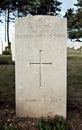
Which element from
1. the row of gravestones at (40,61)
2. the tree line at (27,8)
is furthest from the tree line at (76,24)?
the row of gravestones at (40,61)

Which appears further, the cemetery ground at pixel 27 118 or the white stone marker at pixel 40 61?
the white stone marker at pixel 40 61

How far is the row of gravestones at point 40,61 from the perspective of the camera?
5887 millimetres

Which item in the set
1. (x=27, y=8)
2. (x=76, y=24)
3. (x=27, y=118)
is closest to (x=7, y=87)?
(x=27, y=118)

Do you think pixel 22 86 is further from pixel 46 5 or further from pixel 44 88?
pixel 46 5

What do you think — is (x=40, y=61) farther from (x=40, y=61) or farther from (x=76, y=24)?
(x=76, y=24)

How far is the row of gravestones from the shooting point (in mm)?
5887

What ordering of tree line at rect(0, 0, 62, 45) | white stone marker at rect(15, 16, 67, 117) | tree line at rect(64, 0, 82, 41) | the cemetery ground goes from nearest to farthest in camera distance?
1. the cemetery ground
2. white stone marker at rect(15, 16, 67, 117)
3. tree line at rect(0, 0, 62, 45)
4. tree line at rect(64, 0, 82, 41)

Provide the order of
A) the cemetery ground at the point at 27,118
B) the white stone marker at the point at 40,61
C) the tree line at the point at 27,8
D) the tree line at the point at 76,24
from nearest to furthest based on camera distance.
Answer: the cemetery ground at the point at 27,118 < the white stone marker at the point at 40,61 < the tree line at the point at 27,8 < the tree line at the point at 76,24

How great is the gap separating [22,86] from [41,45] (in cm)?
75

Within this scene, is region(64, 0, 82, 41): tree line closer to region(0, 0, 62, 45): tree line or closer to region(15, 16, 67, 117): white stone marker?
region(0, 0, 62, 45): tree line

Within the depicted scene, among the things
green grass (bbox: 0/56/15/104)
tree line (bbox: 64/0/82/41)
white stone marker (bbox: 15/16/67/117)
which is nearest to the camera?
white stone marker (bbox: 15/16/67/117)

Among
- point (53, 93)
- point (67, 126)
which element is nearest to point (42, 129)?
point (67, 126)

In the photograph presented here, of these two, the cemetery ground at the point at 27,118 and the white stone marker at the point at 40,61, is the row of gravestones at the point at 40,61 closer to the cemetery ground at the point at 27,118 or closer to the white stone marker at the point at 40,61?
the white stone marker at the point at 40,61

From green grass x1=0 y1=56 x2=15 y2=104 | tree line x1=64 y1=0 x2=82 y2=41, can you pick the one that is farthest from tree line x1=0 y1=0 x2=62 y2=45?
green grass x1=0 y1=56 x2=15 y2=104
